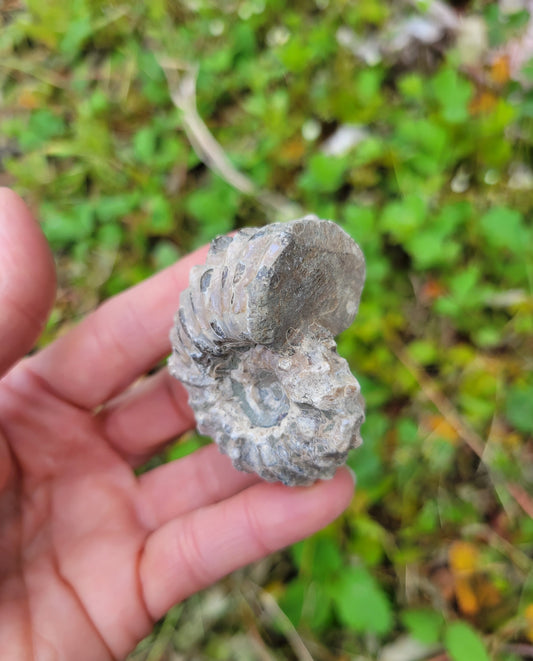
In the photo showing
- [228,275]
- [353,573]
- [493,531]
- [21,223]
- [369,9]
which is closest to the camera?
[228,275]

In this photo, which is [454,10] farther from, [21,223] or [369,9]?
[21,223]

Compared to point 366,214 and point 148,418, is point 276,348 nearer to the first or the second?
point 148,418

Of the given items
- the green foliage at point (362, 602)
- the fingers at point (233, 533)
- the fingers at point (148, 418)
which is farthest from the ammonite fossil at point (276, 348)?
the green foliage at point (362, 602)

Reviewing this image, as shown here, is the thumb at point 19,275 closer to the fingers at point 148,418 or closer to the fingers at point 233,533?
the fingers at point 148,418

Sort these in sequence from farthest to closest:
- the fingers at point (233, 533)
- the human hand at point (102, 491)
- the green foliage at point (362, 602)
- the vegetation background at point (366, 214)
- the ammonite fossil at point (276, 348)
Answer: the vegetation background at point (366, 214) → the green foliage at point (362, 602) → the fingers at point (233, 533) → the human hand at point (102, 491) → the ammonite fossil at point (276, 348)

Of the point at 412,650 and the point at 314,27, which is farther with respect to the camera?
the point at 314,27

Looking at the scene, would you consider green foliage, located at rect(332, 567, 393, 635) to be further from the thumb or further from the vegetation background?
the thumb

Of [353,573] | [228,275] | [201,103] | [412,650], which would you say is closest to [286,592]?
[353,573]
